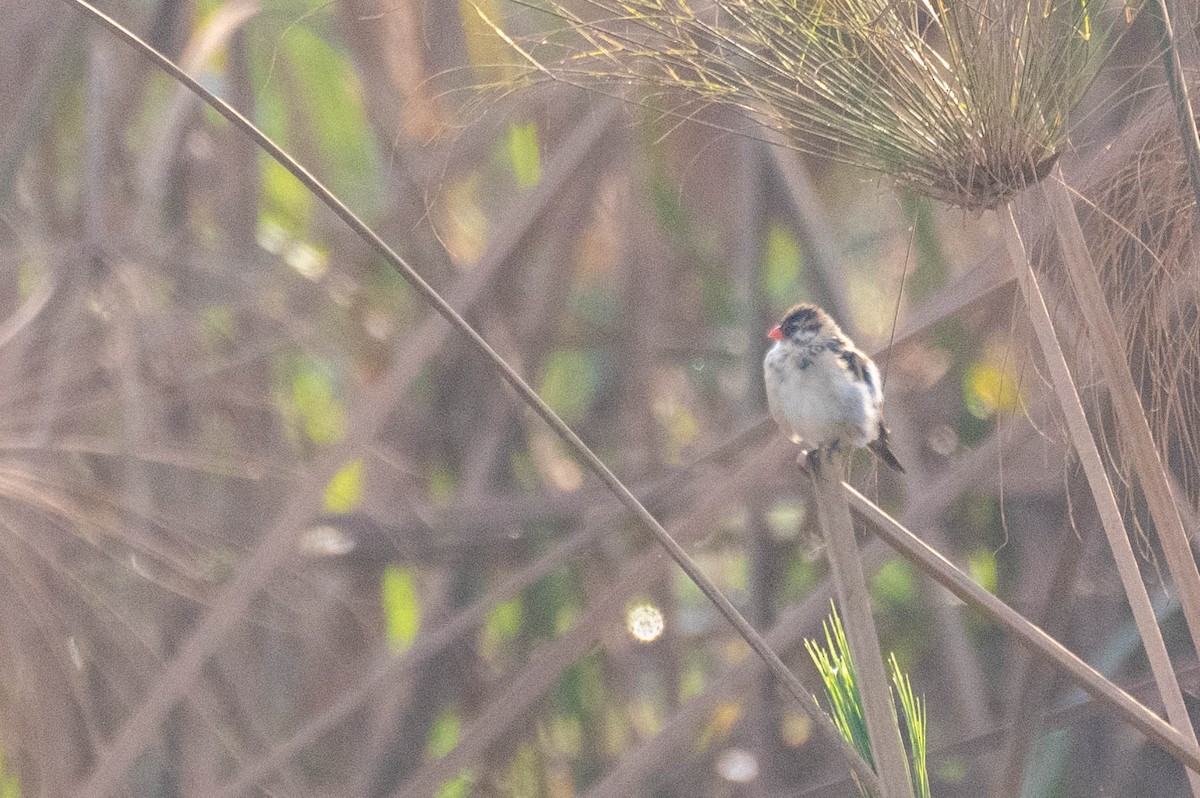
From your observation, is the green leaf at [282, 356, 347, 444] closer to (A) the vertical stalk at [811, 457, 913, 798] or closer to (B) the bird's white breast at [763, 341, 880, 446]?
(B) the bird's white breast at [763, 341, 880, 446]

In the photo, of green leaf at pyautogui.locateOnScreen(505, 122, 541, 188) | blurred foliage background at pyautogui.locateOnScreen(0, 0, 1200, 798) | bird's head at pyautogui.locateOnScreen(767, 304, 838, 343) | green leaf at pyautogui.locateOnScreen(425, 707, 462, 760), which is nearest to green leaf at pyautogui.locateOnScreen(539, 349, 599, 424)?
blurred foliage background at pyautogui.locateOnScreen(0, 0, 1200, 798)

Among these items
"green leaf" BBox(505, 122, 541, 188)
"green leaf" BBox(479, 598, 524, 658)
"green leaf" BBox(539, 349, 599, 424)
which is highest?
"green leaf" BBox(505, 122, 541, 188)

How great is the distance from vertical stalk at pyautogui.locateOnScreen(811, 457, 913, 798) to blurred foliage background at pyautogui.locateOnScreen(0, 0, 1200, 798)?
1.35 m

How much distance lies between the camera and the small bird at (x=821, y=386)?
6.62 ft

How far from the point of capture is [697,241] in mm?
3471

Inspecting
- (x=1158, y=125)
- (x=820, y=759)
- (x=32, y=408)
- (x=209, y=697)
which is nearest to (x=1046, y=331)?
(x=1158, y=125)

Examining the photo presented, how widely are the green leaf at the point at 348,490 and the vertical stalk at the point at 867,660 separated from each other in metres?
2.21

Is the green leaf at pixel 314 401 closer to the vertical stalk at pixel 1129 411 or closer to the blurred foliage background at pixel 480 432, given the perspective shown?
the blurred foliage background at pixel 480 432

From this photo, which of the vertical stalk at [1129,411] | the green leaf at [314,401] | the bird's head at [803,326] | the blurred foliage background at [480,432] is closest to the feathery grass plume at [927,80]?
the vertical stalk at [1129,411]

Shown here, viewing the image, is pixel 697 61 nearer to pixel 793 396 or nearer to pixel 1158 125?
pixel 1158 125

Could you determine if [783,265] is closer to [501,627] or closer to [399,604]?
[501,627]

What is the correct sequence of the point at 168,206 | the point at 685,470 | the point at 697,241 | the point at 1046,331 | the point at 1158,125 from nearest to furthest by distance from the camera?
1. the point at 1046,331
2. the point at 1158,125
3. the point at 685,470
4. the point at 168,206
5. the point at 697,241

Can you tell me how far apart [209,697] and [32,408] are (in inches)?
30.9

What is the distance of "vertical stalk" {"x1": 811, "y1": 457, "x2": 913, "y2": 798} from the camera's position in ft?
3.60
